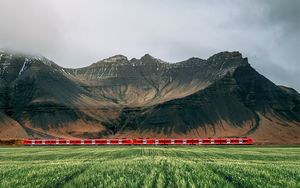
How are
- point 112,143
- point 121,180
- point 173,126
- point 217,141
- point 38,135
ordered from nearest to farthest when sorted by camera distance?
point 121,180 < point 217,141 < point 112,143 < point 38,135 < point 173,126

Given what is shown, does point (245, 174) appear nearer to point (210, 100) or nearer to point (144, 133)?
point (144, 133)

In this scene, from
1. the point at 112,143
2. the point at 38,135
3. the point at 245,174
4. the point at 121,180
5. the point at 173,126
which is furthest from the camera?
the point at 173,126

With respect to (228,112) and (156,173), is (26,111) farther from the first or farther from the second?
(156,173)

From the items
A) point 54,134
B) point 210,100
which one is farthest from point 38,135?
point 210,100

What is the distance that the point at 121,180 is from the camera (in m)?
16.5

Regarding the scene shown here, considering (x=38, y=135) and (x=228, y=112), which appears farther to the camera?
(x=228, y=112)

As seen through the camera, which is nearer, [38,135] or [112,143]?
[112,143]

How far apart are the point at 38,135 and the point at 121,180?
15509cm

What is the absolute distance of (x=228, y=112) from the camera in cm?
18875

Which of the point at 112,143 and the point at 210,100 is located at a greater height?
the point at 210,100

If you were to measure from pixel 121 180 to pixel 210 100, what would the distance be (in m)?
178

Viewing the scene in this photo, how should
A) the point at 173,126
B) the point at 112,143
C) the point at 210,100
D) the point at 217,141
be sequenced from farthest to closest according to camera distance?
the point at 210,100 < the point at 173,126 < the point at 112,143 < the point at 217,141

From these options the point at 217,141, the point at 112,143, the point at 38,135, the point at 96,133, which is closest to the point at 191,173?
the point at 217,141

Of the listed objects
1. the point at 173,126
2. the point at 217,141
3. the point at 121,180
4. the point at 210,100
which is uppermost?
the point at 210,100
